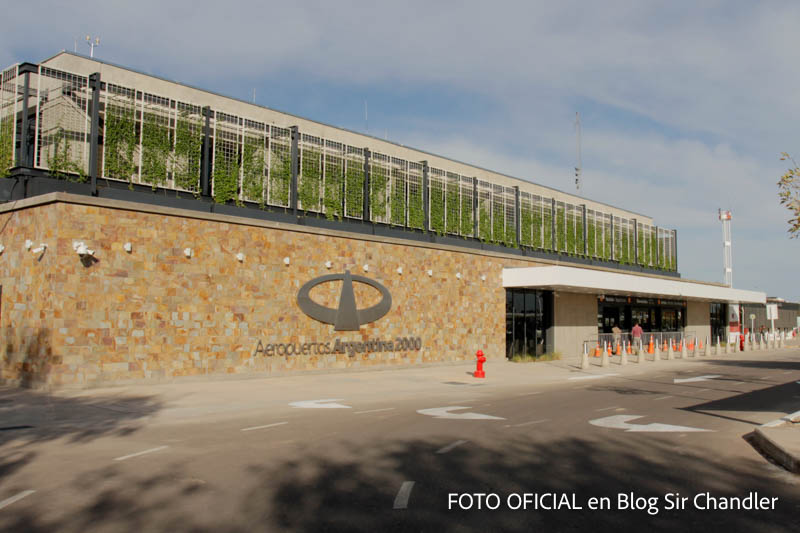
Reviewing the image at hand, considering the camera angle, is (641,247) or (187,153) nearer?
(187,153)

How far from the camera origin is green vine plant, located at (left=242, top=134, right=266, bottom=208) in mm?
23328

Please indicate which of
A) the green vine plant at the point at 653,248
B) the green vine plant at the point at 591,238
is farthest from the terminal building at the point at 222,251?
the green vine plant at the point at 653,248

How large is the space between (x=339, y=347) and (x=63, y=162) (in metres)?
10.5

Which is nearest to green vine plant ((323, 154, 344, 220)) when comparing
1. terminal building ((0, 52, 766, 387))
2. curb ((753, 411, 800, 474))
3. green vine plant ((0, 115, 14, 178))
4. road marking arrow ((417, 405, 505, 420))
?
terminal building ((0, 52, 766, 387))

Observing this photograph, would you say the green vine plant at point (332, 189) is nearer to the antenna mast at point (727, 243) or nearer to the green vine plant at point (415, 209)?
the green vine plant at point (415, 209)

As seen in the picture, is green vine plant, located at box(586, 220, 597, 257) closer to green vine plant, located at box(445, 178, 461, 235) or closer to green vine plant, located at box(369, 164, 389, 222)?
green vine plant, located at box(445, 178, 461, 235)

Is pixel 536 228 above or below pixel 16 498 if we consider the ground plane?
above

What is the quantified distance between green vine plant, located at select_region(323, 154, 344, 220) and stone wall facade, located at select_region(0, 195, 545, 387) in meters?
2.60

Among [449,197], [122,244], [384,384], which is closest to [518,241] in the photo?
[449,197]

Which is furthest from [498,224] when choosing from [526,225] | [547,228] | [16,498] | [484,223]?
[16,498]

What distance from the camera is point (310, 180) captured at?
25.5 m

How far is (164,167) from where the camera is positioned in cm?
2094

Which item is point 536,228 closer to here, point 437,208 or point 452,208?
point 452,208

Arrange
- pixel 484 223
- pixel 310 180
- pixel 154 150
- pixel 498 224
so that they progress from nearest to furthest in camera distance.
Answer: pixel 154 150 < pixel 310 180 < pixel 484 223 < pixel 498 224
